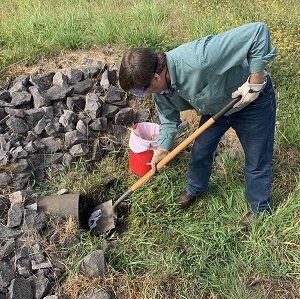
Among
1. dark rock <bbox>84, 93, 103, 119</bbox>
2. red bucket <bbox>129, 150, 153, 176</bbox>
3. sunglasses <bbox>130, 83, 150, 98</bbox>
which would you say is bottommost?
red bucket <bbox>129, 150, 153, 176</bbox>

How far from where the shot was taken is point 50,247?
2.92 metres

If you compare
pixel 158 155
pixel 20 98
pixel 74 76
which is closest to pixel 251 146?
pixel 158 155

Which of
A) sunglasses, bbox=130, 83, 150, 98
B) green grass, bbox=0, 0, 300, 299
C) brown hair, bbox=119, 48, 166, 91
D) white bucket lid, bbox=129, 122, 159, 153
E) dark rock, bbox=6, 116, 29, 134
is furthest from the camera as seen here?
dark rock, bbox=6, 116, 29, 134

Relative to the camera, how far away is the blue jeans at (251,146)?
2719mm

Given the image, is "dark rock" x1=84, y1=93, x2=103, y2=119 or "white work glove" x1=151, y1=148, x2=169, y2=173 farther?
"dark rock" x1=84, y1=93, x2=103, y2=119

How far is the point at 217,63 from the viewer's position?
7.73 feet

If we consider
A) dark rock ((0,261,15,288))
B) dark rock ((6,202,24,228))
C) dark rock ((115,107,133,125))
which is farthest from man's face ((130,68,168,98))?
dark rock ((115,107,133,125))

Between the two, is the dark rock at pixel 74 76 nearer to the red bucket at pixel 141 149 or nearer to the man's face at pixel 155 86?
the red bucket at pixel 141 149

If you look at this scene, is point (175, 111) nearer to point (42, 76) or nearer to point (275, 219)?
point (275, 219)

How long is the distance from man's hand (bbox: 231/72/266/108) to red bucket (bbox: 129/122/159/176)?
Result: 1202 mm

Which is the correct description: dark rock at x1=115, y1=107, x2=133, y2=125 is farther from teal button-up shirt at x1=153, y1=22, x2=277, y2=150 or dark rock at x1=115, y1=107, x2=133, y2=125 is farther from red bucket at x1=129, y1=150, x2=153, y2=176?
teal button-up shirt at x1=153, y1=22, x2=277, y2=150

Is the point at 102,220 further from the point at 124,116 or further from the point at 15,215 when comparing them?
the point at 124,116

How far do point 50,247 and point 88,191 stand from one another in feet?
2.34

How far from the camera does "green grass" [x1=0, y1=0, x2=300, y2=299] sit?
2828 mm
